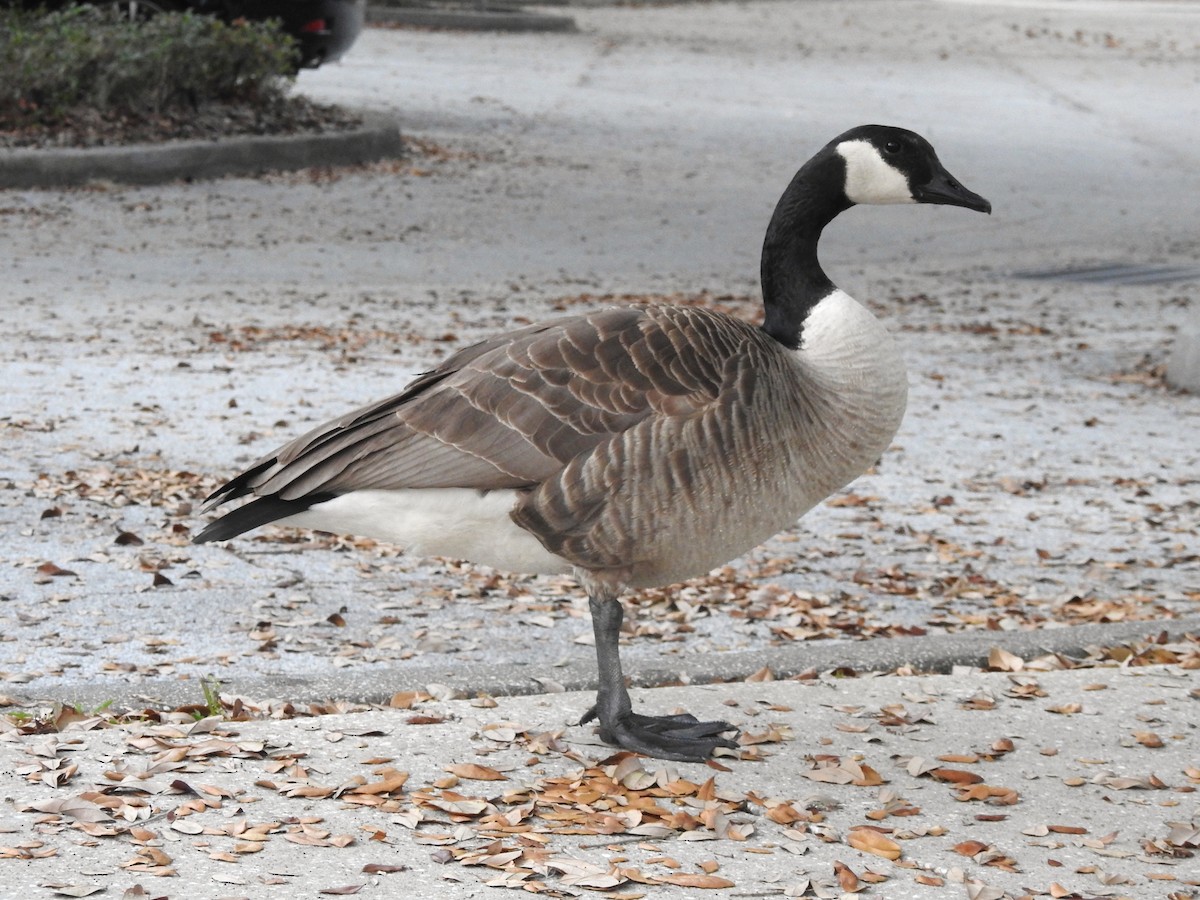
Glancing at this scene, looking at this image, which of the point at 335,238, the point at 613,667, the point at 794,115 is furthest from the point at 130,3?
the point at 613,667

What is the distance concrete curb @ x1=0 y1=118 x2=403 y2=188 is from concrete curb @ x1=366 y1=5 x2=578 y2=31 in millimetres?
14353

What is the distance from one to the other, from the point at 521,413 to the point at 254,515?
0.70m

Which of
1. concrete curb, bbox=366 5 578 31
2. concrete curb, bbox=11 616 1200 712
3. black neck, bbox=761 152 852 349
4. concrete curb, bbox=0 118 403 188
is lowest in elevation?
concrete curb, bbox=11 616 1200 712

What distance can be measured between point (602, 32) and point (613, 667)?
2796 cm

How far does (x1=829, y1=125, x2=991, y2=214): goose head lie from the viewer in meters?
4.28

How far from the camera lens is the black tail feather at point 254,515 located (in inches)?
152

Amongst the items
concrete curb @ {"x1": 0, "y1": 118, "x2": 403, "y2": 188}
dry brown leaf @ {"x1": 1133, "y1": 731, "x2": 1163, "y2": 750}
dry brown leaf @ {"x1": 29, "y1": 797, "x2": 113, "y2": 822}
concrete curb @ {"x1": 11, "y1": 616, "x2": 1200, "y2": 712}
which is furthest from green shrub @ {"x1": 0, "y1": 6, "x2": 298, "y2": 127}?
dry brown leaf @ {"x1": 1133, "y1": 731, "x2": 1163, "y2": 750}

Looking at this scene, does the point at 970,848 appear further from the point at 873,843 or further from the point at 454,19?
the point at 454,19

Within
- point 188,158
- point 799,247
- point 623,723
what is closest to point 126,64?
point 188,158

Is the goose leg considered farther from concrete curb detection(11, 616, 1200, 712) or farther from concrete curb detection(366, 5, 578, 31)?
concrete curb detection(366, 5, 578, 31)

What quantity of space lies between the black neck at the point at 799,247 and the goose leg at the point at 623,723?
34.4 inches

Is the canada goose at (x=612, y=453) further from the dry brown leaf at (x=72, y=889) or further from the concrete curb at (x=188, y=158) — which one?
the concrete curb at (x=188, y=158)

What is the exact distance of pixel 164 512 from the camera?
6418 mm

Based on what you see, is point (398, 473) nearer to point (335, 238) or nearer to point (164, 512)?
point (164, 512)
